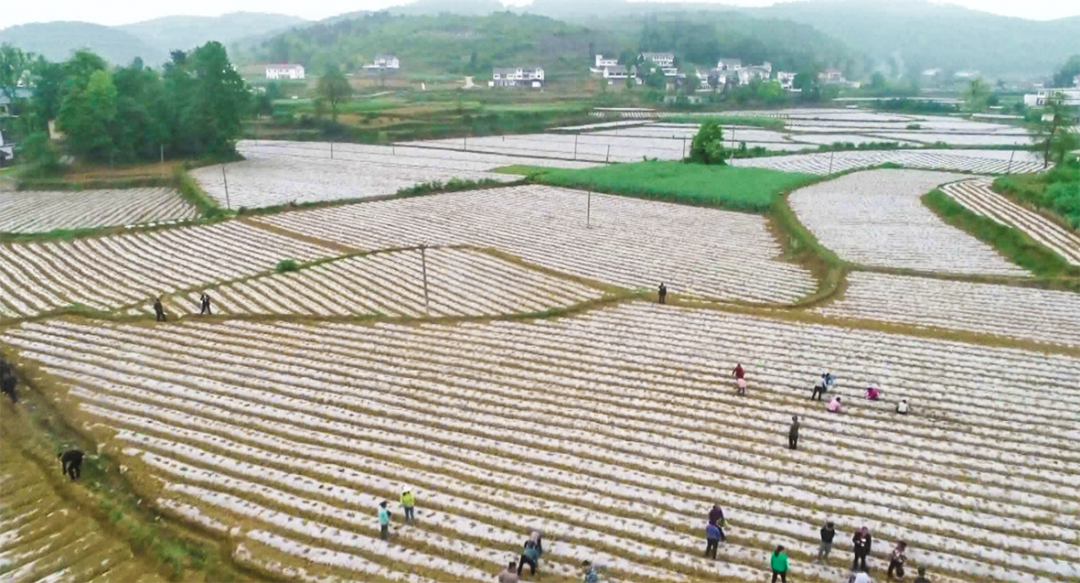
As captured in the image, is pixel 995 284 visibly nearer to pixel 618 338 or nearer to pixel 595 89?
pixel 618 338

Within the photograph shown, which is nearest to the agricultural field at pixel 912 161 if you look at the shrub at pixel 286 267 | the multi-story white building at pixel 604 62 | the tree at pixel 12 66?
the shrub at pixel 286 267

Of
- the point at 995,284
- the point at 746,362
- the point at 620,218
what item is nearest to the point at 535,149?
the point at 620,218

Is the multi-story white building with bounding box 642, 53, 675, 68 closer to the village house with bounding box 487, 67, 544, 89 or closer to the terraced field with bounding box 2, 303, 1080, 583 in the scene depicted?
the village house with bounding box 487, 67, 544, 89

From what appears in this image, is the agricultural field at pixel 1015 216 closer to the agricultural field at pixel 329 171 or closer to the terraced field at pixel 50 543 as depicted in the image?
the agricultural field at pixel 329 171

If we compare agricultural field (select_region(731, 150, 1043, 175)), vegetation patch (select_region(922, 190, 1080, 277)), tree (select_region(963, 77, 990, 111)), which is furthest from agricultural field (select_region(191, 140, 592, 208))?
tree (select_region(963, 77, 990, 111))

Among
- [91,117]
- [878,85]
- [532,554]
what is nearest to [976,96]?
[878,85]
